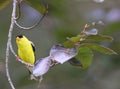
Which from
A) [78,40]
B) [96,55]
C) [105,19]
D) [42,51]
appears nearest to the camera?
[78,40]

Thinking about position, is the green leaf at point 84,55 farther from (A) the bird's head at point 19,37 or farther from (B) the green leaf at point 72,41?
(A) the bird's head at point 19,37

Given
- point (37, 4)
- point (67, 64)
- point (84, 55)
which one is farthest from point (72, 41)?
point (67, 64)

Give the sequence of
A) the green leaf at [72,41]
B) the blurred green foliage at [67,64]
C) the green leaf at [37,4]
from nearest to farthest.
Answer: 1. the green leaf at [72,41]
2. the green leaf at [37,4]
3. the blurred green foliage at [67,64]

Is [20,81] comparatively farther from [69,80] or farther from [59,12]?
[59,12]

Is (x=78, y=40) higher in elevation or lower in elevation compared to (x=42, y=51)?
higher

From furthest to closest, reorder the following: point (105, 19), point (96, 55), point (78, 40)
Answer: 1. point (96, 55)
2. point (105, 19)
3. point (78, 40)

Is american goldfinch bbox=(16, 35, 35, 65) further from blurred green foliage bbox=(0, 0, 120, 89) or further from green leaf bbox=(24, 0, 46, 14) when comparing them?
blurred green foliage bbox=(0, 0, 120, 89)

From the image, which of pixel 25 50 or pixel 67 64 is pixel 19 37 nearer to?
pixel 25 50

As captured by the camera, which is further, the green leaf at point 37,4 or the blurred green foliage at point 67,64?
the blurred green foliage at point 67,64

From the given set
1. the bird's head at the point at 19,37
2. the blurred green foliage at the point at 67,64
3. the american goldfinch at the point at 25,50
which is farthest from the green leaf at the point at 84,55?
the blurred green foliage at the point at 67,64

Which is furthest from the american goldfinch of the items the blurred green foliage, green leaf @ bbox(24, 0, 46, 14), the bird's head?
the blurred green foliage

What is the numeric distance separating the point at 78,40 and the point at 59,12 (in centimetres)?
99

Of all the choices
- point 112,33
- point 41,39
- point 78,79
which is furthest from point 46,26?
point 112,33

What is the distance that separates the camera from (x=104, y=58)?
2584mm
